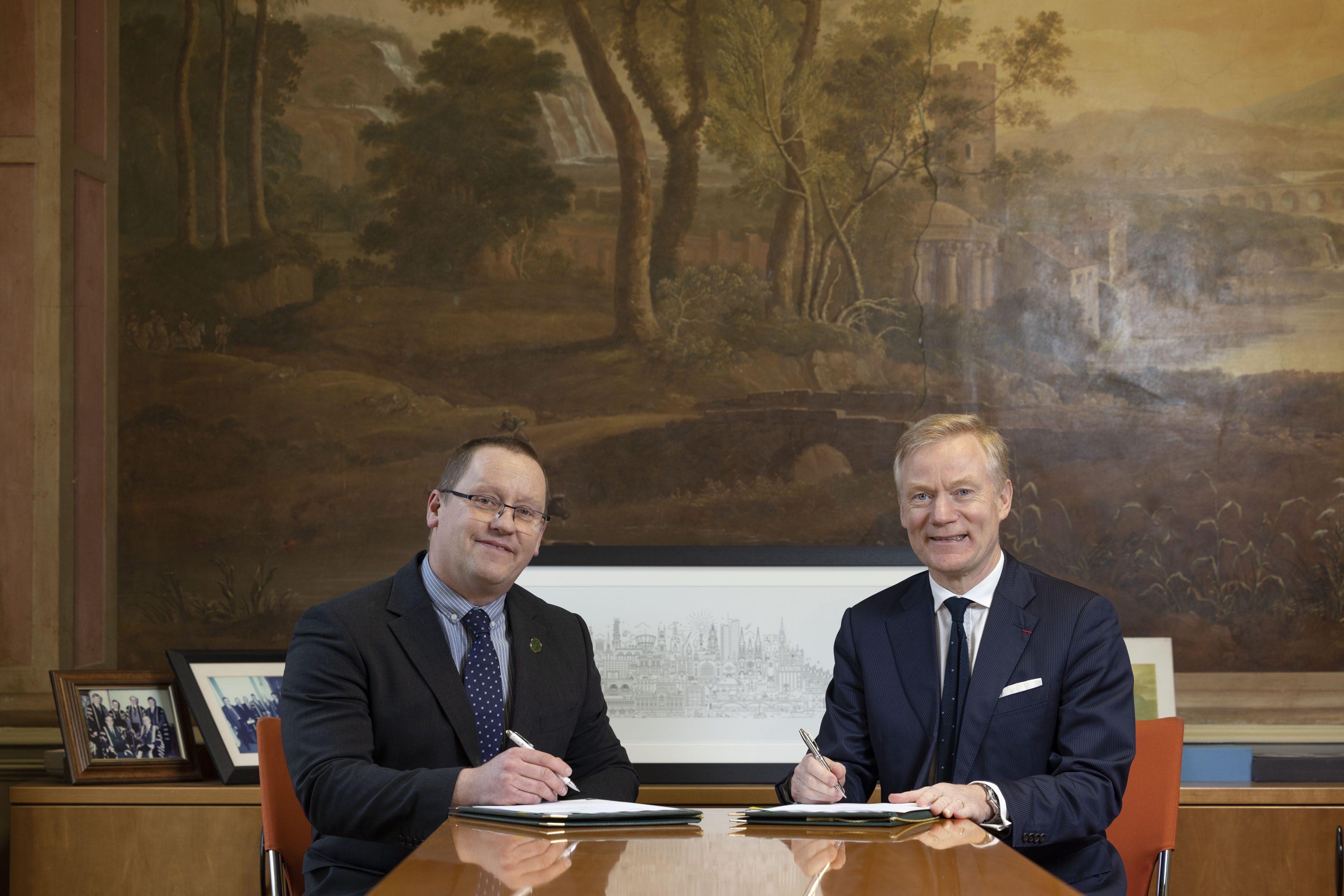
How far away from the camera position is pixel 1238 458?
14.1 ft

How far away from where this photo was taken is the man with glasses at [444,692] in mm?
2195

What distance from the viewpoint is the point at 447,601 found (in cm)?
260

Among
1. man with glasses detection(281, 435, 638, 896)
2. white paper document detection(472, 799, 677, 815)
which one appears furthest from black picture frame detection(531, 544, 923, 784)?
white paper document detection(472, 799, 677, 815)

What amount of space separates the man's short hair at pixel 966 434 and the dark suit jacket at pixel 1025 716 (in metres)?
0.23

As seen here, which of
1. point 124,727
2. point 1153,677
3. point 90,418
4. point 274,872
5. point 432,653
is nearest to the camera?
point 432,653

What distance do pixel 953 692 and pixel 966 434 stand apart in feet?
1.84

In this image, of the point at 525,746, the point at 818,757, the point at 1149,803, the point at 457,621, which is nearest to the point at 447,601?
the point at 457,621

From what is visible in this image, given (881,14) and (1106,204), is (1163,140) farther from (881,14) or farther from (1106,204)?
(881,14)

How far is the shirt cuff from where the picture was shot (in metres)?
2.10

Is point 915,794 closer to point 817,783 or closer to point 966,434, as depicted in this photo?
point 817,783

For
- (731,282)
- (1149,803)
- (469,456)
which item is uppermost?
(731,282)

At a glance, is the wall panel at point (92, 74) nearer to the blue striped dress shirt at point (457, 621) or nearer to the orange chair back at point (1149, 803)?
the blue striped dress shirt at point (457, 621)

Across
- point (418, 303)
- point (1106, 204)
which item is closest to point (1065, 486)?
point (1106, 204)

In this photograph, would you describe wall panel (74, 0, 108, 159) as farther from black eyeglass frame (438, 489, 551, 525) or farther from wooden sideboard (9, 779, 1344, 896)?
black eyeglass frame (438, 489, 551, 525)
